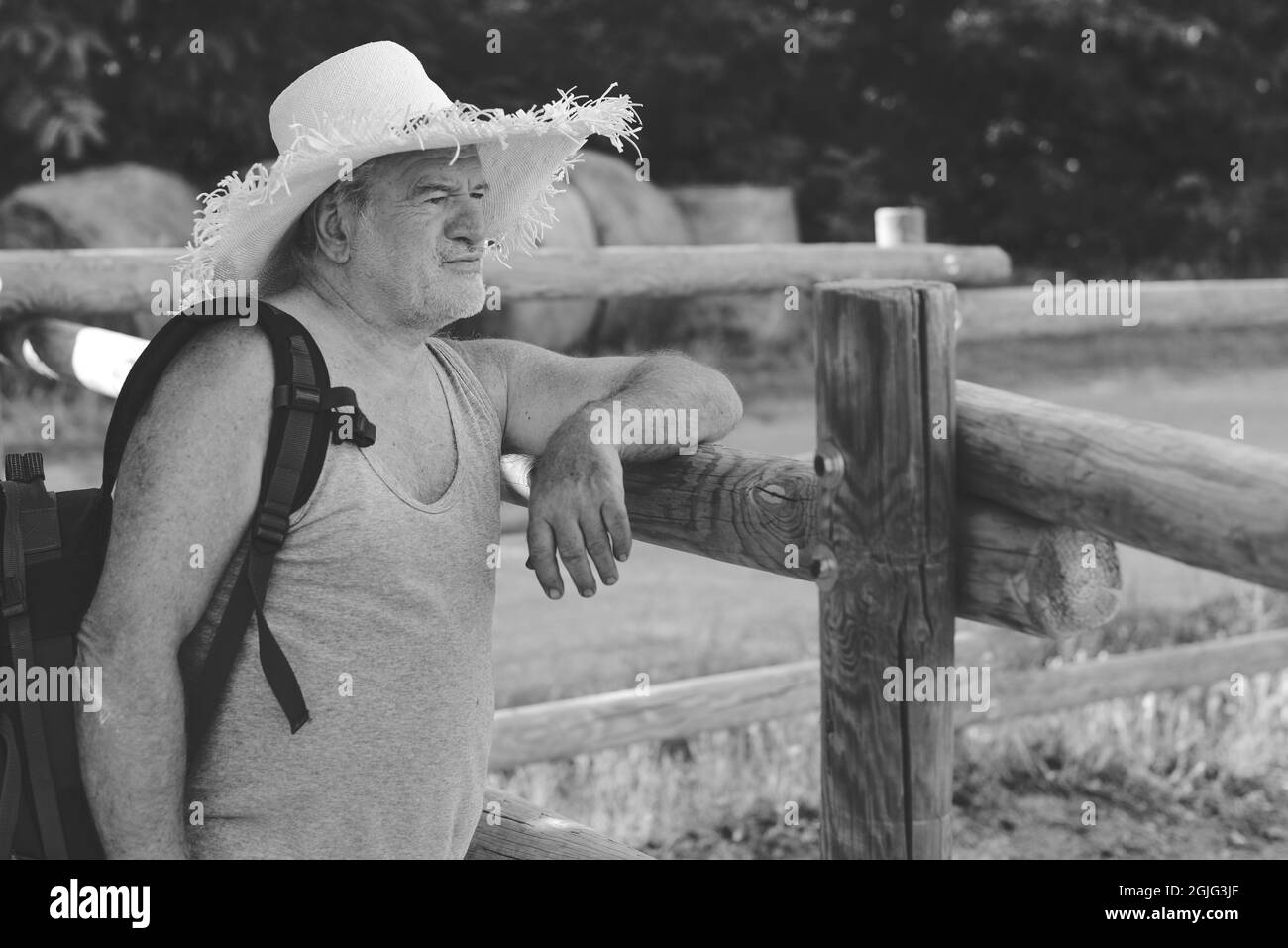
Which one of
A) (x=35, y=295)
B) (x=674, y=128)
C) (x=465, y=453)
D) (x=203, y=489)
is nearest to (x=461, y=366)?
(x=465, y=453)

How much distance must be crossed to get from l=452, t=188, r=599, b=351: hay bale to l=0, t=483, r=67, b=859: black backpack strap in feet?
27.8

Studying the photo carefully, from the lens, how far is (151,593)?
1.92m

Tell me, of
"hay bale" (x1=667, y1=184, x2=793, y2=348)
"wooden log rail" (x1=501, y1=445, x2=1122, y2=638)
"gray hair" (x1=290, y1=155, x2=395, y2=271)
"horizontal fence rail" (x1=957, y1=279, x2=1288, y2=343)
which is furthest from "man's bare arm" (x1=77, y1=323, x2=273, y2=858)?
"hay bale" (x1=667, y1=184, x2=793, y2=348)

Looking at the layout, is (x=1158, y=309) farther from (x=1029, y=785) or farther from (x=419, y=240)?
(x=419, y=240)

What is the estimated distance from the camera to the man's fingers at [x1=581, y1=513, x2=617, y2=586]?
198 centimetres

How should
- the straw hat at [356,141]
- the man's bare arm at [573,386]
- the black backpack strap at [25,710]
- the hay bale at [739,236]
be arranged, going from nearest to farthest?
the black backpack strap at [25,710], the straw hat at [356,141], the man's bare arm at [573,386], the hay bale at [739,236]

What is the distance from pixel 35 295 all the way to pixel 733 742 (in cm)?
238

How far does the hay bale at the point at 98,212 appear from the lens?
9.45 metres

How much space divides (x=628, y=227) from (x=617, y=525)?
9702 mm

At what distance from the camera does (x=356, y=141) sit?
79.8 inches

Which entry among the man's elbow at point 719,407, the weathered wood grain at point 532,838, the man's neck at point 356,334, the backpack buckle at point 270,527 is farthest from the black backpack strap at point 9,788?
the man's elbow at point 719,407

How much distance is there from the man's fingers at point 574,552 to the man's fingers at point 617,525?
0.13 ft

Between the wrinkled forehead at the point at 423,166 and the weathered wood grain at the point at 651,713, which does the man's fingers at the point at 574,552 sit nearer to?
the wrinkled forehead at the point at 423,166
